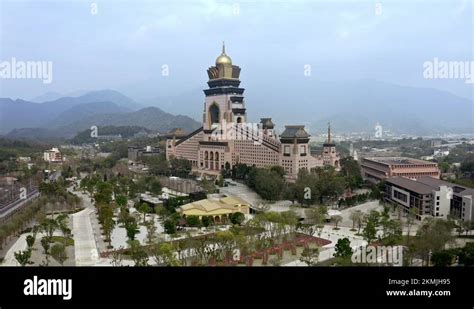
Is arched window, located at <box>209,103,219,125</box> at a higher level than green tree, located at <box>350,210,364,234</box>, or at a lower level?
higher

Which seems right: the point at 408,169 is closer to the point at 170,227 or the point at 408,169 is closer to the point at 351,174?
the point at 351,174

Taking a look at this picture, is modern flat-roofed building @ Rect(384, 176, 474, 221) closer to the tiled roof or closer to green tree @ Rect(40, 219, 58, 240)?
the tiled roof

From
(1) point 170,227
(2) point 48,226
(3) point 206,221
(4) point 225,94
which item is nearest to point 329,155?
(4) point 225,94

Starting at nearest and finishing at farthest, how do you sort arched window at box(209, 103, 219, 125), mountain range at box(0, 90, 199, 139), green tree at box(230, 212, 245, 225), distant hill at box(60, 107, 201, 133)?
green tree at box(230, 212, 245, 225), arched window at box(209, 103, 219, 125), mountain range at box(0, 90, 199, 139), distant hill at box(60, 107, 201, 133)

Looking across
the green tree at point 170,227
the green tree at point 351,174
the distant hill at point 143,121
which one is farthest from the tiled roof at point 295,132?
the distant hill at point 143,121

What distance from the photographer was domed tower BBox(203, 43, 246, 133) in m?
35.4

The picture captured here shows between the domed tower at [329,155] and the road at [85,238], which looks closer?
the road at [85,238]

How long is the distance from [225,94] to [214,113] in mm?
2149

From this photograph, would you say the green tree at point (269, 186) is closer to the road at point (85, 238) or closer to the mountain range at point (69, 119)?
the road at point (85, 238)

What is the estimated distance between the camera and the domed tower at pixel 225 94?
3538cm

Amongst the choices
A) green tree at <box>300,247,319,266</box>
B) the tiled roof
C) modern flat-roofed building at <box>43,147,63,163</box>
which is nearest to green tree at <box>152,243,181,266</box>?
green tree at <box>300,247,319,266</box>
